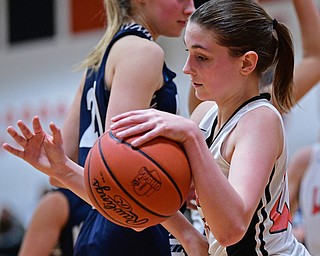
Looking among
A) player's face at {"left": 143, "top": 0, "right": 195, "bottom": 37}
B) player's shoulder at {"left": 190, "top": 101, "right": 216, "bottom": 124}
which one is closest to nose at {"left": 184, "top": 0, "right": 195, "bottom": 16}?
player's face at {"left": 143, "top": 0, "right": 195, "bottom": 37}

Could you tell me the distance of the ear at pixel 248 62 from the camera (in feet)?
6.62

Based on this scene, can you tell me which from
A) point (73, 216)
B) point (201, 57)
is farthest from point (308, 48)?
point (73, 216)

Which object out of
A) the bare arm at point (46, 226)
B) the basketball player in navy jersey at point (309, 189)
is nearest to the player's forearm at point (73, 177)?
the bare arm at point (46, 226)

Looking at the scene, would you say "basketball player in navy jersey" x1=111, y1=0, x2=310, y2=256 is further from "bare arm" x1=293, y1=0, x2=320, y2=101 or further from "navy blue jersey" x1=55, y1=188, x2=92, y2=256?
"navy blue jersey" x1=55, y1=188, x2=92, y2=256

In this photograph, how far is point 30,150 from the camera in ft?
7.13

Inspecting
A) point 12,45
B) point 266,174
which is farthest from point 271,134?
point 12,45

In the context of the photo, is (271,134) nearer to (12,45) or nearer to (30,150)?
(30,150)

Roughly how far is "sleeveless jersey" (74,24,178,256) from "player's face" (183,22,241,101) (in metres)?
0.46

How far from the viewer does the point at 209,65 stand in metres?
2.00

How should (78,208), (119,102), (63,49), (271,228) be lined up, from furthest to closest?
(63,49)
(78,208)
(119,102)
(271,228)

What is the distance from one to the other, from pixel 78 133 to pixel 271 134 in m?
1.15

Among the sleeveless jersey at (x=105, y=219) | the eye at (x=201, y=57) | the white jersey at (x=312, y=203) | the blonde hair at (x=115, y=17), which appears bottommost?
the white jersey at (x=312, y=203)

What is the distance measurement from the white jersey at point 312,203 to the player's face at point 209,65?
2469mm

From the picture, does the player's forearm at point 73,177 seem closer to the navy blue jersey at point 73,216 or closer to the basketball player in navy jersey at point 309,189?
the navy blue jersey at point 73,216
